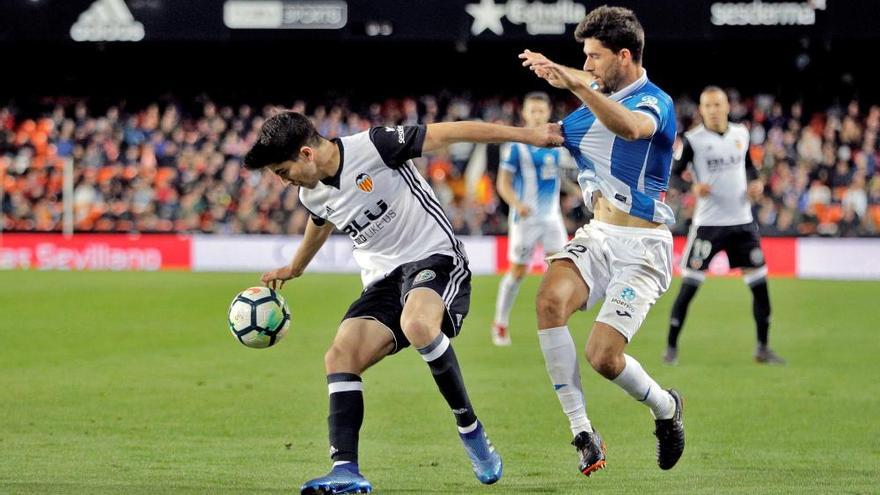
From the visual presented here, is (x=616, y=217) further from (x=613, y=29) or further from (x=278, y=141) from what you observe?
(x=278, y=141)

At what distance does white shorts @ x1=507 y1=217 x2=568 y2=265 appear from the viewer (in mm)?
14312

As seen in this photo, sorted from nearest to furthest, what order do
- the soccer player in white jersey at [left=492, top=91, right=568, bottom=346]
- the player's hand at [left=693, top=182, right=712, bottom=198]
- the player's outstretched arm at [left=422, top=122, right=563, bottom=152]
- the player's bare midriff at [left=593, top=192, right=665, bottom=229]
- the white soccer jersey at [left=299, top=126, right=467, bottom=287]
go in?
1. the player's outstretched arm at [left=422, top=122, right=563, bottom=152]
2. the white soccer jersey at [left=299, top=126, right=467, bottom=287]
3. the player's bare midriff at [left=593, top=192, right=665, bottom=229]
4. the player's hand at [left=693, top=182, right=712, bottom=198]
5. the soccer player in white jersey at [left=492, top=91, right=568, bottom=346]

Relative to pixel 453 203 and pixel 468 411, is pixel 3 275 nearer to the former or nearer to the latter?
pixel 453 203

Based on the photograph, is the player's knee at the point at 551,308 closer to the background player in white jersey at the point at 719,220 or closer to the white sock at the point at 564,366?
the white sock at the point at 564,366

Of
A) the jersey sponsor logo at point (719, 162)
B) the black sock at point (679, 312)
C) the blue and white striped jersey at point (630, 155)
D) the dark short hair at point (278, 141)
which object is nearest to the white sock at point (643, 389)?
the blue and white striped jersey at point (630, 155)

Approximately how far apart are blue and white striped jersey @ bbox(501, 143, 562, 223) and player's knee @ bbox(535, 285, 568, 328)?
25.4 ft

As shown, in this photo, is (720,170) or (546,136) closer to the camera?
(546,136)

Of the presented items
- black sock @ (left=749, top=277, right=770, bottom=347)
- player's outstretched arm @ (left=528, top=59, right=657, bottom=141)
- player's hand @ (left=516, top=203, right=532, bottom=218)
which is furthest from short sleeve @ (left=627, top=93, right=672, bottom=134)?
player's hand @ (left=516, top=203, right=532, bottom=218)

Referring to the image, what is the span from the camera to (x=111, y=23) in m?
28.3

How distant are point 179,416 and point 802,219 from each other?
59.2 ft

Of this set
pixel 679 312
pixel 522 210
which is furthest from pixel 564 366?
Result: pixel 522 210

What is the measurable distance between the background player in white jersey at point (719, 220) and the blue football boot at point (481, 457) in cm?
588

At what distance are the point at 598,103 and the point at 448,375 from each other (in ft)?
4.89

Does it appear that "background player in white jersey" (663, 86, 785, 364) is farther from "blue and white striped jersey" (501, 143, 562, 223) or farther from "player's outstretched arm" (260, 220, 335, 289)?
"player's outstretched arm" (260, 220, 335, 289)
